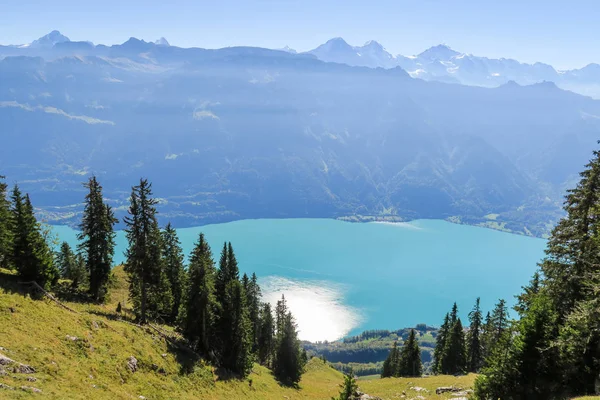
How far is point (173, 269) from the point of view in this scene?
5778 centimetres

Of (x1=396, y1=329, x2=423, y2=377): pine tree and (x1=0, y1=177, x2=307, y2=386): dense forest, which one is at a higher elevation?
(x1=0, y1=177, x2=307, y2=386): dense forest

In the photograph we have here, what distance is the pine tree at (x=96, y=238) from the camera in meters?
45.6

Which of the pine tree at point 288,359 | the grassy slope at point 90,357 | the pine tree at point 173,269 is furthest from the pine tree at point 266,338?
the grassy slope at point 90,357

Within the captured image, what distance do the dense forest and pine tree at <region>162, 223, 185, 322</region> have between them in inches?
5.6

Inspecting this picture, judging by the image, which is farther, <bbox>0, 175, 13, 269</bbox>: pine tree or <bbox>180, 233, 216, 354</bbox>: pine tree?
<bbox>180, 233, 216, 354</bbox>: pine tree

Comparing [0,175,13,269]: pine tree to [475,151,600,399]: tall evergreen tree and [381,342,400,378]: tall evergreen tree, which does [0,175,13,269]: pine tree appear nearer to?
[475,151,600,399]: tall evergreen tree

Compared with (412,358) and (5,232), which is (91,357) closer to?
(5,232)

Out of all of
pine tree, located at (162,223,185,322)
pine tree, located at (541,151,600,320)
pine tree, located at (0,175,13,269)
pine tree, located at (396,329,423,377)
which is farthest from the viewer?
pine tree, located at (396,329,423,377)

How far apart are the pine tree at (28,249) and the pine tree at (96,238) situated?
22.0 feet

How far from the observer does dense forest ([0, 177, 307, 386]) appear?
124ft

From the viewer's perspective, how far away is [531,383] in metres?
28.0

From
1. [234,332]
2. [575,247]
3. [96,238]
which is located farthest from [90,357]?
[575,247]

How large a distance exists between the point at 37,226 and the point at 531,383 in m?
46.9

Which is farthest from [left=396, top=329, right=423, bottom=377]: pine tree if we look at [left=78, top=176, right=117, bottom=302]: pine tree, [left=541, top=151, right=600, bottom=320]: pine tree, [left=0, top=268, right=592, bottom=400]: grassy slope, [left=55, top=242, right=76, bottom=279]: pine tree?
[left=55, top=242, right=76, bottom=279]: pine tree
